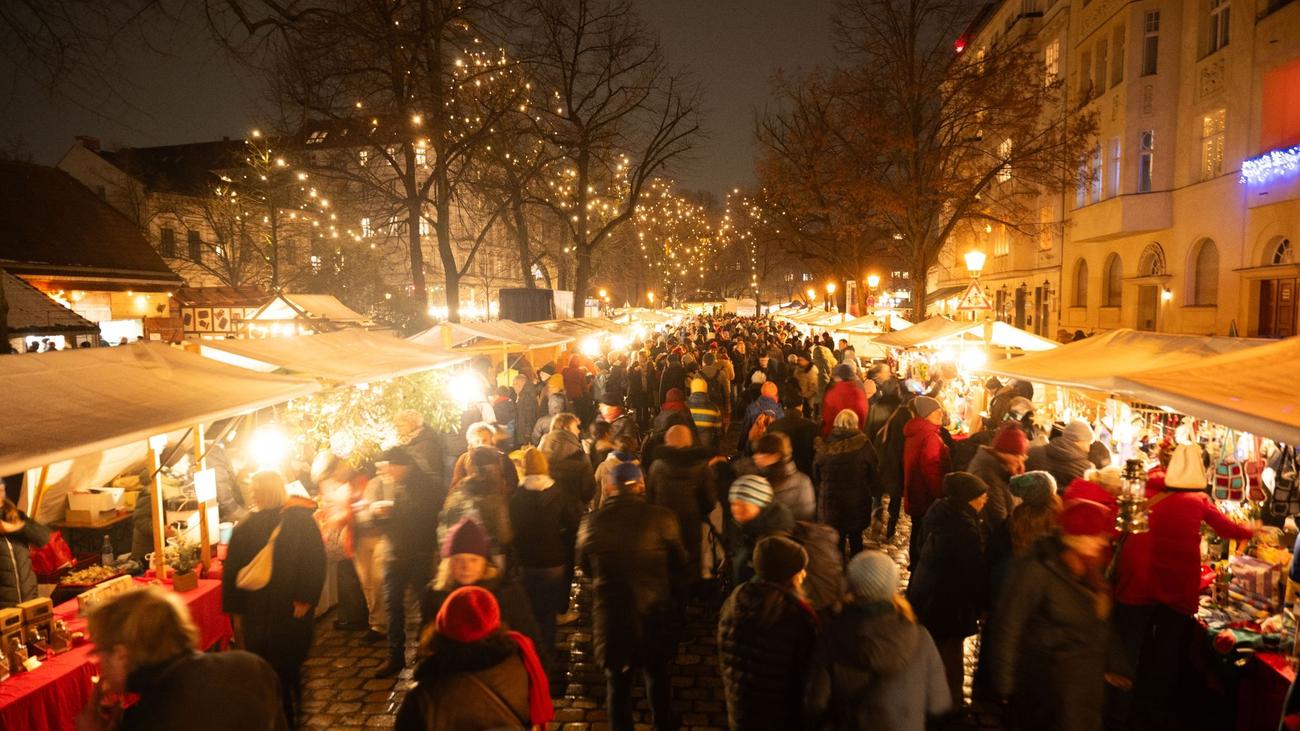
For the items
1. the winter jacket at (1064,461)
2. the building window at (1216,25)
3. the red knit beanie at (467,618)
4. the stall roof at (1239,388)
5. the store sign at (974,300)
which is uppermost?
the building window at (1216,25)

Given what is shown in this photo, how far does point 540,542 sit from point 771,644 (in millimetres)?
2334

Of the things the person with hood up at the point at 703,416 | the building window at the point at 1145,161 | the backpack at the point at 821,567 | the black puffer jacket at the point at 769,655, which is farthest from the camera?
the building window at the point at 1145,161

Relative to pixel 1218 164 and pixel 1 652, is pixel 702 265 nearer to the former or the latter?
pixel 1218 164

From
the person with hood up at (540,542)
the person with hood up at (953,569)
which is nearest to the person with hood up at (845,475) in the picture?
the person with hood up at (953,569)

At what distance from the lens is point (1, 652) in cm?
421

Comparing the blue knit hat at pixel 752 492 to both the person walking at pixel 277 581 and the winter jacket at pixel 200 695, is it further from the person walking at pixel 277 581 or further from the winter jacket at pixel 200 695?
the winter jacket at pixel 200 695

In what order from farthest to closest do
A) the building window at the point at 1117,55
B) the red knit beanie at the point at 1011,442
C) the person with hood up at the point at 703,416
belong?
the building window at the point at 1117,55 → the person with hood up at the point at 703,416 → the red knit beanie at the point at 1011,442

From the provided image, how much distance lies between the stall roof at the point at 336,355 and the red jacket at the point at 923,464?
541cm

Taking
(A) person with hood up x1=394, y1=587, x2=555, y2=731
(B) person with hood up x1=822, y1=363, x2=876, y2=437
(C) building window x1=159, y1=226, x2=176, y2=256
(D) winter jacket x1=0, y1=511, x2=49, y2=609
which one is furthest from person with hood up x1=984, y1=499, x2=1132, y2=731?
(C) building window x1=159, y1=226, x2=176, y2=256

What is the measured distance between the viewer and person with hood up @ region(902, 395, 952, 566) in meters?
7.09

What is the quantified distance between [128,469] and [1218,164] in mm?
25082

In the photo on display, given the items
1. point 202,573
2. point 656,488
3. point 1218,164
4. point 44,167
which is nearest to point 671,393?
point 656,488

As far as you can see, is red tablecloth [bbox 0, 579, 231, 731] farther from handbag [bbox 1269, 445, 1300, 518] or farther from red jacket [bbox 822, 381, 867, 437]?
handbag [bbox 1269, 445, 1300, 518]

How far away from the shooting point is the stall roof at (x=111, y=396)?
3916mm
